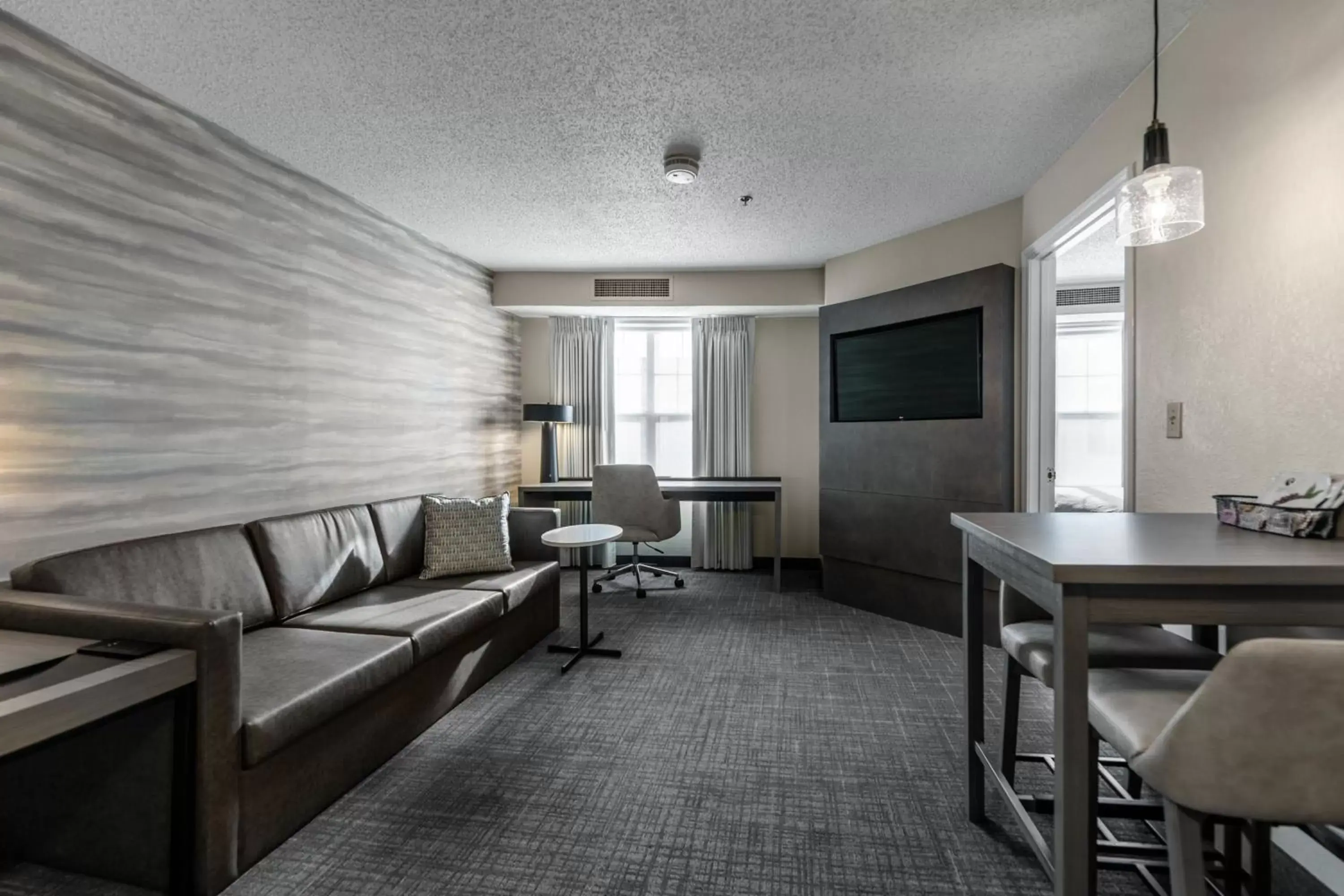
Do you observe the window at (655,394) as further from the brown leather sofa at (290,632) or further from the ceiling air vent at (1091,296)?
the ceiling air vent at (1091,296)

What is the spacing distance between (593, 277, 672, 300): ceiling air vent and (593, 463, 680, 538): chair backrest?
4.87 ft

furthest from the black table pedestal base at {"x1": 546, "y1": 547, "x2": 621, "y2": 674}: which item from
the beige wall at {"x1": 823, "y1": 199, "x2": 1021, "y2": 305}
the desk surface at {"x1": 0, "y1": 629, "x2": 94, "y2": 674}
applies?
the beige wall at {"x1": 823, "y1": 199, "x2": 1021, "y2": 305}

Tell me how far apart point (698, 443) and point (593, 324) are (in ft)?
4.77

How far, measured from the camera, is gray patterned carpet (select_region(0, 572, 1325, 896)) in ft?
5.20

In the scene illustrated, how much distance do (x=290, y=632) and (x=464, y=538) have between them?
1.06 m

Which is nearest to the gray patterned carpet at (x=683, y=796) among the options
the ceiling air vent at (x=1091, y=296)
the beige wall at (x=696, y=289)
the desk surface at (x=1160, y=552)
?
the desk surface at (x=1160, y=552)

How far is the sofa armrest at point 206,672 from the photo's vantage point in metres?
1.49

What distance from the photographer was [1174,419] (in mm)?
2047

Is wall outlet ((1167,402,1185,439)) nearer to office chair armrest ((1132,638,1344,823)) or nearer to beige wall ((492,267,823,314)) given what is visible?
office chair armrest ((1132,638,1344,823))

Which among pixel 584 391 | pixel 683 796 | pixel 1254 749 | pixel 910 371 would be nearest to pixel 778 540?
pixel 910 371

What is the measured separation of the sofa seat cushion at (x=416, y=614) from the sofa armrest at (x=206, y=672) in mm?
734

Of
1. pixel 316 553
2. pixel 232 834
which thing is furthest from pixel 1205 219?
pixel 316 553

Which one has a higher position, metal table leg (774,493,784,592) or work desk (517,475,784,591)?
work desk (517,475,784,591)

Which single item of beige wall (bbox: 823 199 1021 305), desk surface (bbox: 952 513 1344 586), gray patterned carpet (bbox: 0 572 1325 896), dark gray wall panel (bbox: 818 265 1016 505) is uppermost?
beige wall (bbox: 823 199 1021 305)
